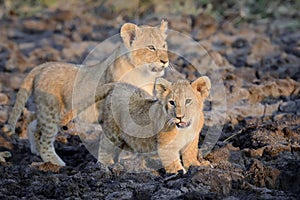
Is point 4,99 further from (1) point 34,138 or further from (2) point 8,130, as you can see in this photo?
(1) point 34,138

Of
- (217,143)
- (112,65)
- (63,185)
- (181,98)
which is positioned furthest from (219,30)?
(63,185)

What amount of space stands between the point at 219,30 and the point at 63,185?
7910 mm

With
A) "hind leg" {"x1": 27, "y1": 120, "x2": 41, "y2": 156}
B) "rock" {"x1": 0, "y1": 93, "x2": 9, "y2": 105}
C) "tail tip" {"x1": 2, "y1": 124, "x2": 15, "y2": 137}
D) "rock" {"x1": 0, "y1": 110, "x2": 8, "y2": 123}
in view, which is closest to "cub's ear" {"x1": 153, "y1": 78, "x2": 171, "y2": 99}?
"hind leg" {"x1": 27, "y1": 120, "x2": 41, "y2": 156}

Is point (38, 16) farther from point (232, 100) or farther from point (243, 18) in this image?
point (232, 100)

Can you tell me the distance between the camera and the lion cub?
20.1ft

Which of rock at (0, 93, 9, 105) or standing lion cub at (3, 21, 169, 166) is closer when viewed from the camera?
standing lion cub at (3, 21, 169, 166)

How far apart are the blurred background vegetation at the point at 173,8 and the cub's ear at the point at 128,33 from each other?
19.9 ft

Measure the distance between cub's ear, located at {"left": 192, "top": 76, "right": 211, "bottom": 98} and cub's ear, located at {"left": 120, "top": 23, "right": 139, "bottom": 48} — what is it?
193 cm

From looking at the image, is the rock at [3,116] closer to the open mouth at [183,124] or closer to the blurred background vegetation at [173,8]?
the open mouth at [183,124]

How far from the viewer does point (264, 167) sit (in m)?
5.62

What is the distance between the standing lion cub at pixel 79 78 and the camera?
24.9ft

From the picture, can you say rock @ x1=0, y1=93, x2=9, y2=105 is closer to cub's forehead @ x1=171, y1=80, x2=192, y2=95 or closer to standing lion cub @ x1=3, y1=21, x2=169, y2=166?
standing lion cub @ x1=3, y1=21, x2=169, y2=166

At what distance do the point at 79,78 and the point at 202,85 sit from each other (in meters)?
2.07

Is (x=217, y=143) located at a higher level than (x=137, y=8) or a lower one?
lower
